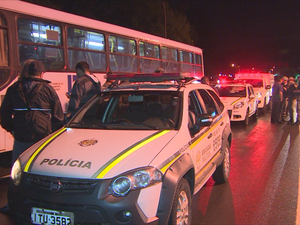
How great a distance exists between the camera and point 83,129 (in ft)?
13.1

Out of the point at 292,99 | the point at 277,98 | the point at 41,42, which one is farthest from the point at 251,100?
the point at 41,42

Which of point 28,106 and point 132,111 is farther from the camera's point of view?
point 132,111

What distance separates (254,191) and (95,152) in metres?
3.03

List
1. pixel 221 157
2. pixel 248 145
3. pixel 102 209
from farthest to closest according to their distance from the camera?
pixel 248 145 < pixel 221 157 < pixel 102 209

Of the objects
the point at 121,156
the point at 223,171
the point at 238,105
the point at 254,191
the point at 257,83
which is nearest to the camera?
the point at 121,156

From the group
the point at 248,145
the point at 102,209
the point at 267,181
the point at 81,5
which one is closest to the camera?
the point at 102,209

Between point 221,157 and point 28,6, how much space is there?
5.08 metres

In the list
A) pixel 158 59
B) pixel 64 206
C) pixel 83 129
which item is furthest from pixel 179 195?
pixel 158 59

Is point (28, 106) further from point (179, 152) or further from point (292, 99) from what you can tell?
point (292, 99)

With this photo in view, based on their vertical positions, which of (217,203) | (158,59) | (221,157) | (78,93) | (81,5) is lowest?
(217,203)

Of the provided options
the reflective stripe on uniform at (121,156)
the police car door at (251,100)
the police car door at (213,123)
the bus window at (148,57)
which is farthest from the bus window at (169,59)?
the reflective stripe on uniform at (121,156)

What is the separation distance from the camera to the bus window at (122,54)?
942 centimetres

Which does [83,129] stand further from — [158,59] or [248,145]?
[158,59]

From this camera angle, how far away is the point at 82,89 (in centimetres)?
565
